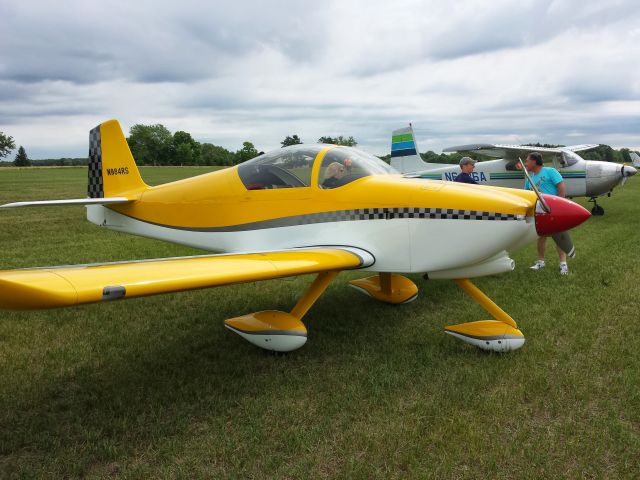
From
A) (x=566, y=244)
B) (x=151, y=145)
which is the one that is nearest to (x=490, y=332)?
(x=566, y=244)

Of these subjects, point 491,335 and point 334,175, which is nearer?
point 491,335

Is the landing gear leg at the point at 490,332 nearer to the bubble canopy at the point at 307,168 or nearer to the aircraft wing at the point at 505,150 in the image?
the bubble canopy at the point at 307,168

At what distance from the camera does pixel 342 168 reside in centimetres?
424

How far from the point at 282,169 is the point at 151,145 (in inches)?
4159

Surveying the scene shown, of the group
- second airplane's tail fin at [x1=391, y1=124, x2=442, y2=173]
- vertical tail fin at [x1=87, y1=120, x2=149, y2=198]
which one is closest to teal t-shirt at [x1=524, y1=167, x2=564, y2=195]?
vertical tail fin at [x1=87, y1=120, x2=149, y2=198]

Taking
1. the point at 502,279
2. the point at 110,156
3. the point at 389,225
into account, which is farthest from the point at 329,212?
the point at 110,156

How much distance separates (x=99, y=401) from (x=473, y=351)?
2.97m

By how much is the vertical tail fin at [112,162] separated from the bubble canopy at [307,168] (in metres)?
2.20

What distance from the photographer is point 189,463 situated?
2.48 metres

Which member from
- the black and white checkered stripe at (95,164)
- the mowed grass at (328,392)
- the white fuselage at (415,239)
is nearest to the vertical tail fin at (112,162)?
the black and white checkered stripe at (95,164)

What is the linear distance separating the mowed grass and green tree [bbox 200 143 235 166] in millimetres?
91333

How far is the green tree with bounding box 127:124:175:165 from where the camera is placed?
97750 mm

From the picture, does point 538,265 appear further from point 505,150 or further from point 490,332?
point 505,150

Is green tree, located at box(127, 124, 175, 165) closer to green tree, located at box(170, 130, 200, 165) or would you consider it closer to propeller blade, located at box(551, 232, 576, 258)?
green tree, located at box(170, 130, 200, 165)
